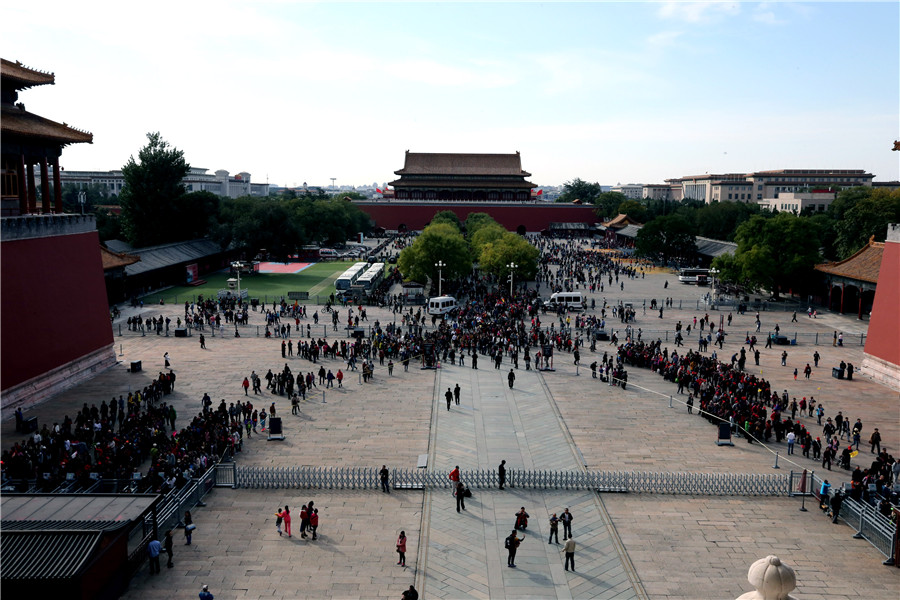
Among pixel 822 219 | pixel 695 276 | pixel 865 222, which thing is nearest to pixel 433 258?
pixel 695 276

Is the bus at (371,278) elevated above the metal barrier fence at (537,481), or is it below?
Answer: above

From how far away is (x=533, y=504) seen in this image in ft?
52.3

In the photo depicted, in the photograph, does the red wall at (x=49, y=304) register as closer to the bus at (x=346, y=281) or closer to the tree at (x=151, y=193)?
the bus at (x=346, y=281)

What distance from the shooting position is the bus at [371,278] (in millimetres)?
46625

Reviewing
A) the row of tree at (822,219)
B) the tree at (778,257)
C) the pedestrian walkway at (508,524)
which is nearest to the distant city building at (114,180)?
the row of tree at (822,219)

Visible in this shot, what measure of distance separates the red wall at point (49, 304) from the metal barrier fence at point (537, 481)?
10.8 meters

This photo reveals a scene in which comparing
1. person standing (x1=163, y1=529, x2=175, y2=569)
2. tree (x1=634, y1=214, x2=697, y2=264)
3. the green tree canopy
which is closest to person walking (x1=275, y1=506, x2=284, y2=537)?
person standing (x1=163, y1=529, x2=175, y2=569)

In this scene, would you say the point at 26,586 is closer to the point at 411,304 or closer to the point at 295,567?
the point at 295,567

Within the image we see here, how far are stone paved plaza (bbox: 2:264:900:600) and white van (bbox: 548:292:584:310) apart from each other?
53.4ft

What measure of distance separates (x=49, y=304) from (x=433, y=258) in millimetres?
25439

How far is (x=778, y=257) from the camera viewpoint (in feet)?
151

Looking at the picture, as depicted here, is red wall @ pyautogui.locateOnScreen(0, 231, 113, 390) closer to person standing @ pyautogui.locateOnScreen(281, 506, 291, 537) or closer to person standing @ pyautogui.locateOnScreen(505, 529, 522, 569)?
person standing @ pyautogui.locateOnScreen(281, 506, 291, 537)

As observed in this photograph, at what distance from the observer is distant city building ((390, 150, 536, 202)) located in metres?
103

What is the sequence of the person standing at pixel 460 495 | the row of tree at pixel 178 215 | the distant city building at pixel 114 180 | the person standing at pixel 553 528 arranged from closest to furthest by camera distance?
the person standing at pixel 553 528
the person standing at pixel 460 495
the row of tree at pixel 178 215
the distant city building at pixel 114 180
